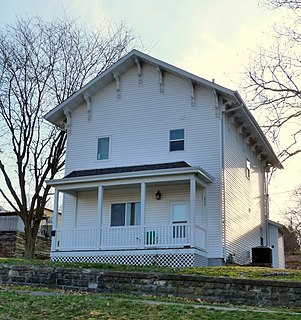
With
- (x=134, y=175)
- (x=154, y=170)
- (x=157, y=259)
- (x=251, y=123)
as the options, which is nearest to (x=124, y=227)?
(x=157, y=259)

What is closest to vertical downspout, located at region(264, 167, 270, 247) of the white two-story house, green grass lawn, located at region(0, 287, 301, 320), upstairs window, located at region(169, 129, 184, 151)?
the white two-story house

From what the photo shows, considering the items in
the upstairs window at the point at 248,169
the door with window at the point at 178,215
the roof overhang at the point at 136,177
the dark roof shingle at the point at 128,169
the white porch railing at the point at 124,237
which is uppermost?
the upstairs window at the point at 248,169

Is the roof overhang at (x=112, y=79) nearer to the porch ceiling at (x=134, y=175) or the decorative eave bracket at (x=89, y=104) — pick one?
the decorative eave bracket at (x=89, y=104)

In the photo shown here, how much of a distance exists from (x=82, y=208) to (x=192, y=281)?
32.3ft

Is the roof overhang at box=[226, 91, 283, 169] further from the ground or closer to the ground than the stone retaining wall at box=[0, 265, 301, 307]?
further from the ground

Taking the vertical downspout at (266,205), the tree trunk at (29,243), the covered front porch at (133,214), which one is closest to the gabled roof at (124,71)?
the vertical downspout at (266,205)

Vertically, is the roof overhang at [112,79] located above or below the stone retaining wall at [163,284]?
above

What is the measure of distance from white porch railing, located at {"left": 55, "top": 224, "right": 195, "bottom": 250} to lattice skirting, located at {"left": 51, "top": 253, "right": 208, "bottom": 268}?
337 mm

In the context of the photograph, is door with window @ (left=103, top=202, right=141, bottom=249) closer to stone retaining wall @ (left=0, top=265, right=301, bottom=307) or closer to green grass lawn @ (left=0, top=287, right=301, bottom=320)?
stone retaining wall @ (left=0, top=265, right=301, bottom=307)

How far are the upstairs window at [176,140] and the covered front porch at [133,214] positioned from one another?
1.51 m

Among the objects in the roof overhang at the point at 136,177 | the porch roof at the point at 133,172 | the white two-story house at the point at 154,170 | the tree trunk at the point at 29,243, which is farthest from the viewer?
the tree trunk at the point at 29,243

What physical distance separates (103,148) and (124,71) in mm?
3375

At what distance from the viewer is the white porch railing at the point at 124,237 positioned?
18.4 m

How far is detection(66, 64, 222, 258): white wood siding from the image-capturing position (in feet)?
64.0
